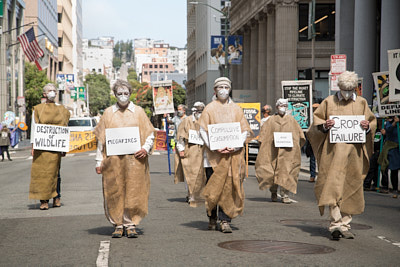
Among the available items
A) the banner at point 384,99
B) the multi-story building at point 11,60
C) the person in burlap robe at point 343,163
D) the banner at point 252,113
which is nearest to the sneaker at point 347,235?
the person in burlap robe at point 343,163

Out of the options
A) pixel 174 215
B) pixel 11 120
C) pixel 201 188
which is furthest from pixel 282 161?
pixel 11 120

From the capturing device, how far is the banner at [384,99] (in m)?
15.9

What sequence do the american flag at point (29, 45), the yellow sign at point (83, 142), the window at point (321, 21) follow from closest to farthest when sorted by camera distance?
the yellow sign at point (83, 142)
the window at point (321, 21)
the american flag at point (29, 45)

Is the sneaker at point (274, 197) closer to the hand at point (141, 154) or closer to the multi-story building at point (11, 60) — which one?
the hand at point (141, 154)

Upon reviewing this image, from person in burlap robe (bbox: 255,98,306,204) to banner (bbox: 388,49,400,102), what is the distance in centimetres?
227

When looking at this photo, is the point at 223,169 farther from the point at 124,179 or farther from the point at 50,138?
the point at 50,138

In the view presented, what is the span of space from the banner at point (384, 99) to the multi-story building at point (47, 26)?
49049mm

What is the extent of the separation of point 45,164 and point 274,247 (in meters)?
5.76

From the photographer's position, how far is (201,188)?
9.77 meters

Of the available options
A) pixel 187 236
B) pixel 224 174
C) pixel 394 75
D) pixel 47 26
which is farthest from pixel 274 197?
pixel 47 26

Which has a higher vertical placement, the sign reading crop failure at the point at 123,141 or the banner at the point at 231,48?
the banner at the point at 231,48

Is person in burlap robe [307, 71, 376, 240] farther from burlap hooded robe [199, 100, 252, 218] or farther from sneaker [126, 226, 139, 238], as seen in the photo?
sneaker [126, 226, 139, 238]

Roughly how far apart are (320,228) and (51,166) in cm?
507

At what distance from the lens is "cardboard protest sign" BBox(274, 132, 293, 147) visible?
14.0 meters
